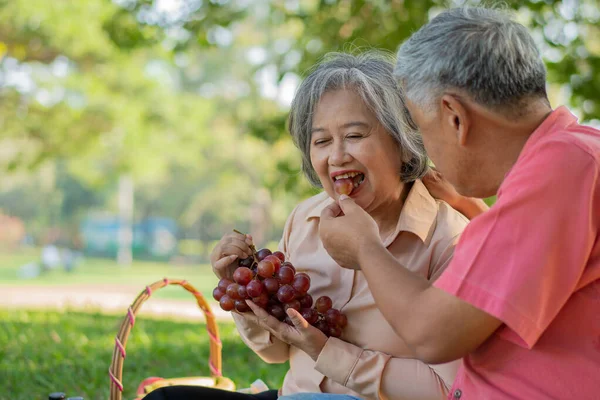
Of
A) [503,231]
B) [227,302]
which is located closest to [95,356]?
[227,302]

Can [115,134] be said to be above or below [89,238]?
above

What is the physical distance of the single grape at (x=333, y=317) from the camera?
8.77 ft

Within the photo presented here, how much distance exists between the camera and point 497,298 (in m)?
1.70

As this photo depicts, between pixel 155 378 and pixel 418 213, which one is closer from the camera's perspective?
pixel 418 213

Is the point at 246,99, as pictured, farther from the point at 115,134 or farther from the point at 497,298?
the point at 497,298

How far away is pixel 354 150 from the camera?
2744 millimetres

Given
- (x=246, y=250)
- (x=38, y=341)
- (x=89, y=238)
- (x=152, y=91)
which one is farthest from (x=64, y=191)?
(x=246, y=250)

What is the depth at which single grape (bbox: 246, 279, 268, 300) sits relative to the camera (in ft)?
8.48

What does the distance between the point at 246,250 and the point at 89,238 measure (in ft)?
169

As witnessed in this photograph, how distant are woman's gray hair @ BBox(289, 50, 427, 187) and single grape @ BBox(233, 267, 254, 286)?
0.66 metres

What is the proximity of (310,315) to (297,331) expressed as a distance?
0.31 feet

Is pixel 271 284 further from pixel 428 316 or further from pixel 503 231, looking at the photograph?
pixel 503 231

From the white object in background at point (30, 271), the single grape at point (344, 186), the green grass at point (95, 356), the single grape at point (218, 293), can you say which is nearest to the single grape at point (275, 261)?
the single grape at point (218, 293)

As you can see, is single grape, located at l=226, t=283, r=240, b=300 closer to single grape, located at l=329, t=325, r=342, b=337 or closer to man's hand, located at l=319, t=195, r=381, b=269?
single grape, located at l=329, t=325, r=342, b=337
